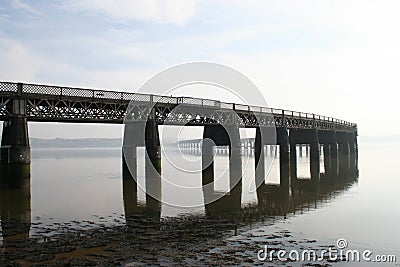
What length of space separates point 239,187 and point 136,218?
60.4 feet

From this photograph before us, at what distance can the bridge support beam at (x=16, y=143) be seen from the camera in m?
31.6

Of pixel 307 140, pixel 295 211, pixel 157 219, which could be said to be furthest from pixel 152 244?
pixel 307 140

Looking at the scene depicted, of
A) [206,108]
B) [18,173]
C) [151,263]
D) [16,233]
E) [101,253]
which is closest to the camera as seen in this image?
[151,263]

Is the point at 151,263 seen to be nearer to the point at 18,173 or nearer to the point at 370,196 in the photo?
the point at 18,173

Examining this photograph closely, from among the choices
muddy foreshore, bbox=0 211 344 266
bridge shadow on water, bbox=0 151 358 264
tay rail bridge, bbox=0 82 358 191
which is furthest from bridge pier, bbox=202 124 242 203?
muddy foreshore, bbox=0 211 344 266

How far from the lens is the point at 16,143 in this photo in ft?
105

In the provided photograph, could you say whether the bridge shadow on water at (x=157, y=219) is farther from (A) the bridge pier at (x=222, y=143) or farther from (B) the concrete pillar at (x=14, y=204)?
(A) the bridge pier at (x=222, y=143)

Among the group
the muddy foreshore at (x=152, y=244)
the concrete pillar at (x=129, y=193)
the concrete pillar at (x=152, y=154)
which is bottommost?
the muddy foreshore at (x=152, y=244)

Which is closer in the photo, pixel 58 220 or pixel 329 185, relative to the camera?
pixel 58 220

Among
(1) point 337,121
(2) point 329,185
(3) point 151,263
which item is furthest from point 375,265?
(1) point 337,121

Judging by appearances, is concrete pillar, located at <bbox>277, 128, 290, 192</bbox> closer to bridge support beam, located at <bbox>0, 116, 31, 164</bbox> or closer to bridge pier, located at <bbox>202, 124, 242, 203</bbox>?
bridge pier, located at <bbox>202, 124, 242, 203</bbox>

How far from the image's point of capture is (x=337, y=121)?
10219 cm

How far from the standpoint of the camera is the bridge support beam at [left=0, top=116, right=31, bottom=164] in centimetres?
3159

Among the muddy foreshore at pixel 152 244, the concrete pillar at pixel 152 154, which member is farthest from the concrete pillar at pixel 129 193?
the muddy foreshore at pixel 152 244
